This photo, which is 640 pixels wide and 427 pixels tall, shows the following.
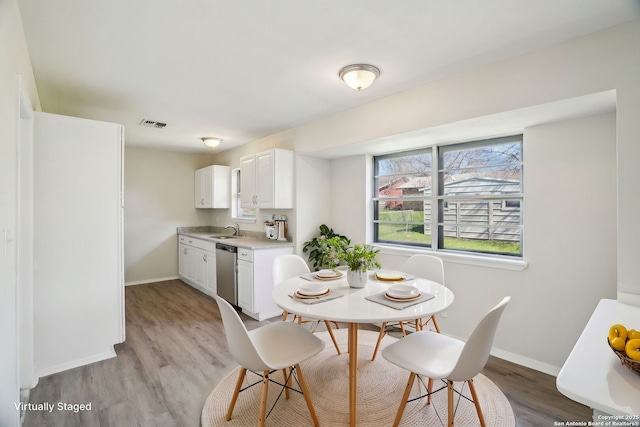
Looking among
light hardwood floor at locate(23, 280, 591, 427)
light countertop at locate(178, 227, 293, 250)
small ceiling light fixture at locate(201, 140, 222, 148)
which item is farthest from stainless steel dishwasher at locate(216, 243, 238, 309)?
small ceiling light fixture at locate(201, 140, 222, 148)

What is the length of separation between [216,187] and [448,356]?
4550mm

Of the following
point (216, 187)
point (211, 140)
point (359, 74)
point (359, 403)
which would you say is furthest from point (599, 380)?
point (216, 187)

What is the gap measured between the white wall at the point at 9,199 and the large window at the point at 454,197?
10.6ft

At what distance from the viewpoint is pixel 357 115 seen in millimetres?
3182

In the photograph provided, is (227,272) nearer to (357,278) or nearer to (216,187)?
(216,187)

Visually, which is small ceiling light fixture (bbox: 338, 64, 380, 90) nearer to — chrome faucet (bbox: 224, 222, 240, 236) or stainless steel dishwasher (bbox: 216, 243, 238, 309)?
stainless steel dishwasher (bbox: 216, 243, 238, 309)

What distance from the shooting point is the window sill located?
2.61 metres

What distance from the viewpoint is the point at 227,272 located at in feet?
13.6

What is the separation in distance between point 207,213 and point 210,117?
2.94 m

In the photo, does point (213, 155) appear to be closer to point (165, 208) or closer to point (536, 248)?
point (165, 208)

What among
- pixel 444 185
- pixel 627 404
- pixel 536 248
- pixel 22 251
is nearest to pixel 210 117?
pixel 22 251

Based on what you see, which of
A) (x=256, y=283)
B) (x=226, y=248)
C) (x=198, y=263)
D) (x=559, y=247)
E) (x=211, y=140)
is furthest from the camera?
(x=198, y=263)

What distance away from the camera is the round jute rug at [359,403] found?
1.88 m

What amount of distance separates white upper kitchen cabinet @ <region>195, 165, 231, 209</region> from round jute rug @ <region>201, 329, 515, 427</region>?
343cm
